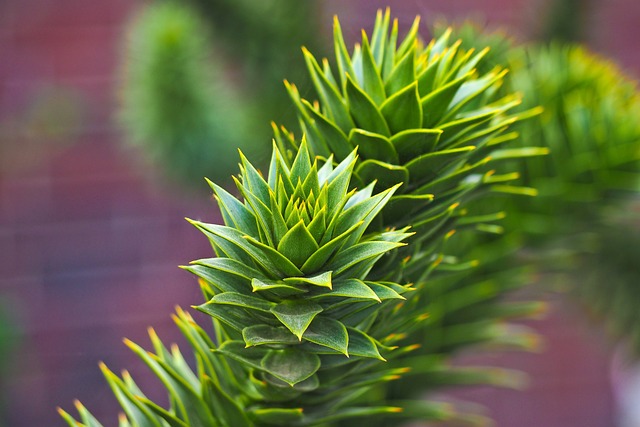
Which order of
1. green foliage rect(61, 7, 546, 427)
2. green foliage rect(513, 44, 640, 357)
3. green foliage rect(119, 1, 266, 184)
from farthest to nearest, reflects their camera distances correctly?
green foliage rect(119, 1, 266, 184) → green foliage rect(513, 44, 640, 357) → green foliage rect(61, 7, 546, 427)

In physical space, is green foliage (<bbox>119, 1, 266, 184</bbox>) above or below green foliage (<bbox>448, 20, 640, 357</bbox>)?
above

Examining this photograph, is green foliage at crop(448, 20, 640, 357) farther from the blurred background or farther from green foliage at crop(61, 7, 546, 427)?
the blurred background

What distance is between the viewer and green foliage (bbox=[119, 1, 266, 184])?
0.89 metres

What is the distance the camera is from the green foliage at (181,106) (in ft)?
2.92

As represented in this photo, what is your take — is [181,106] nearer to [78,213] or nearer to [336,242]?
[336,242]

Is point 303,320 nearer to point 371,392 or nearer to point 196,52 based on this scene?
point 371,392

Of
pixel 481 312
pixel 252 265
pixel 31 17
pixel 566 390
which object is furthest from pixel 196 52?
pixel 566 390

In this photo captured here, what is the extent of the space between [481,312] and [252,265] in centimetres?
35

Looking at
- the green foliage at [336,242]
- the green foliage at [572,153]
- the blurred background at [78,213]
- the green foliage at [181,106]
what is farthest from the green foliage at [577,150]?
the blurred background at [78,213]

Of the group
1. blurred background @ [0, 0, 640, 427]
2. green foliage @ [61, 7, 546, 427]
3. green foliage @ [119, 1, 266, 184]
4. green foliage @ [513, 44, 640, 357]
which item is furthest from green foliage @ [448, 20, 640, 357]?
blurred background @ [0, 0, 640, 427]

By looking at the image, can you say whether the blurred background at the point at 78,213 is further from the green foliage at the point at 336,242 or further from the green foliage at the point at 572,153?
the green foliage at the point at 336,242

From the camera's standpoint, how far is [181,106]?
3.06 ft

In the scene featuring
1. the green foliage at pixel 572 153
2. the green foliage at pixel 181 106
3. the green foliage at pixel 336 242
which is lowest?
the green foliage at pixel 336 242

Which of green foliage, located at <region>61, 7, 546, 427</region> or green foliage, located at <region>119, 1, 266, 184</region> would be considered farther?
green foliage, located at <region>119, 1, 266, 184</region>
